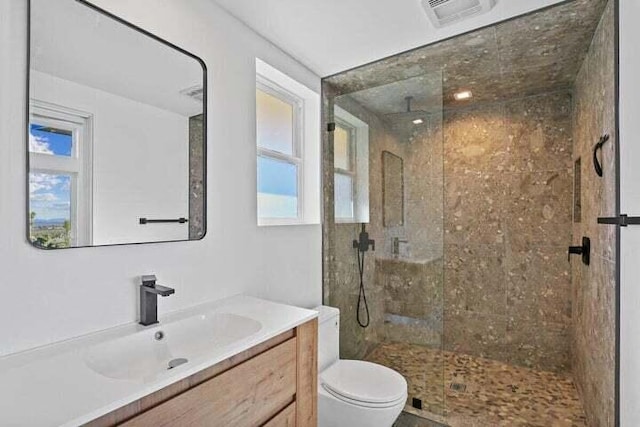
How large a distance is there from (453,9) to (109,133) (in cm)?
170

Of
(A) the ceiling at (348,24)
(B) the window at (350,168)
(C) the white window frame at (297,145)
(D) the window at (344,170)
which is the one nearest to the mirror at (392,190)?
(B) the window at (350,168)

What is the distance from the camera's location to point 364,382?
1969 mm

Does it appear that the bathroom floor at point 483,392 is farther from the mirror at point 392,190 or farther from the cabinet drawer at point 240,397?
the cabinet drawer at point 240,397

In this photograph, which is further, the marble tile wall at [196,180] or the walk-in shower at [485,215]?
the walk-in shower at [485,215]

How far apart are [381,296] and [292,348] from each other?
141cm

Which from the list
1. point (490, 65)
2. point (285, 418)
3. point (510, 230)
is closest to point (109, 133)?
point (285, 418)

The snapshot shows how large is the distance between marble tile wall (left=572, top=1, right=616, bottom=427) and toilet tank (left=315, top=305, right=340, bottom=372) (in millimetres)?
1442

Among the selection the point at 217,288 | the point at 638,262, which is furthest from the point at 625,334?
the point at 217,288

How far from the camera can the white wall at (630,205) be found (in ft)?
4.31

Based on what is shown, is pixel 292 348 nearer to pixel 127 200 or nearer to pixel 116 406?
pixel 116 406

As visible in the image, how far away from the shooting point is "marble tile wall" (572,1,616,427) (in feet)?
5.46

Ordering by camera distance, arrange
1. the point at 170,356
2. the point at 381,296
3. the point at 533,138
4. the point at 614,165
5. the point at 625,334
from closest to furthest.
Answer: the point at 170,356 < the point at 625,334 < the point at 614,165 < the point at 381,296 < the point at 533,138

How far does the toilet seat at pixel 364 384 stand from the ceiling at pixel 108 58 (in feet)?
5.32

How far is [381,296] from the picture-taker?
103 inches
